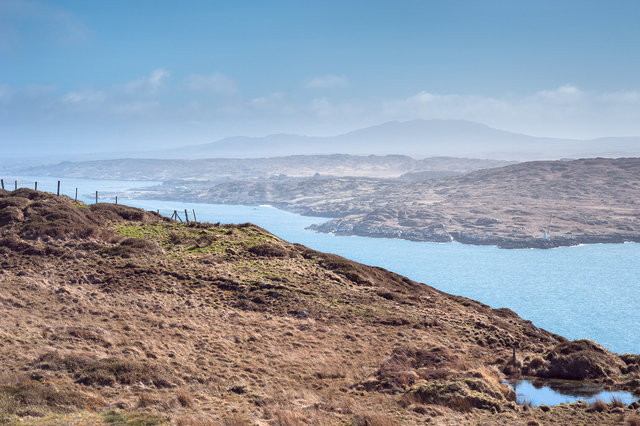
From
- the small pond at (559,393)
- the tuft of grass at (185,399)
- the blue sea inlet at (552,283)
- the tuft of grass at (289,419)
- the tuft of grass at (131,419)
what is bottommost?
the blue sea inlet at (552,283)

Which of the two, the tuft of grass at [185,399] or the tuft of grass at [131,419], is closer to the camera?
the tuft of grass at [131,419]

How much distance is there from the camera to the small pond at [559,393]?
54.6 ft

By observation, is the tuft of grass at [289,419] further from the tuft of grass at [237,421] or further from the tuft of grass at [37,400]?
the tuft of grass at [37,400]

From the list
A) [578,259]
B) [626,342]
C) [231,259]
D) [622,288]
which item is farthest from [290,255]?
[578,259]

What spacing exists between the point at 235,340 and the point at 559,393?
13.4 m

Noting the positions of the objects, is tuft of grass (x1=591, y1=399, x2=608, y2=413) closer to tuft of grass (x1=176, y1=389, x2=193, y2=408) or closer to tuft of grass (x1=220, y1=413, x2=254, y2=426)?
tuft of grass (x1=220, y1=413, x2=254, y2=426)

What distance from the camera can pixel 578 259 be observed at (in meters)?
186

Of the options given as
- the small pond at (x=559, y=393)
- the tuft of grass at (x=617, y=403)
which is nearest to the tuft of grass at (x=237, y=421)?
the small pond at (x=559, y=393)

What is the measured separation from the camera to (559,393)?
1766cm

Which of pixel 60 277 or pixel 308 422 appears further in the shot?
pixel 60 277

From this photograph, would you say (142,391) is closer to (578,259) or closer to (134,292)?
(134,292)

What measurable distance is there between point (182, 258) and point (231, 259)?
3.44 metres

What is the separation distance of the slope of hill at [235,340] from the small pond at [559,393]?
88cm

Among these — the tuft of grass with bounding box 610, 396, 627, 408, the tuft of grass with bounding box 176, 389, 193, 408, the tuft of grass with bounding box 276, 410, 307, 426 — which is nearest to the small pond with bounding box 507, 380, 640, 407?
the tuft of grass with bounding box 610, 396, 627, 408
